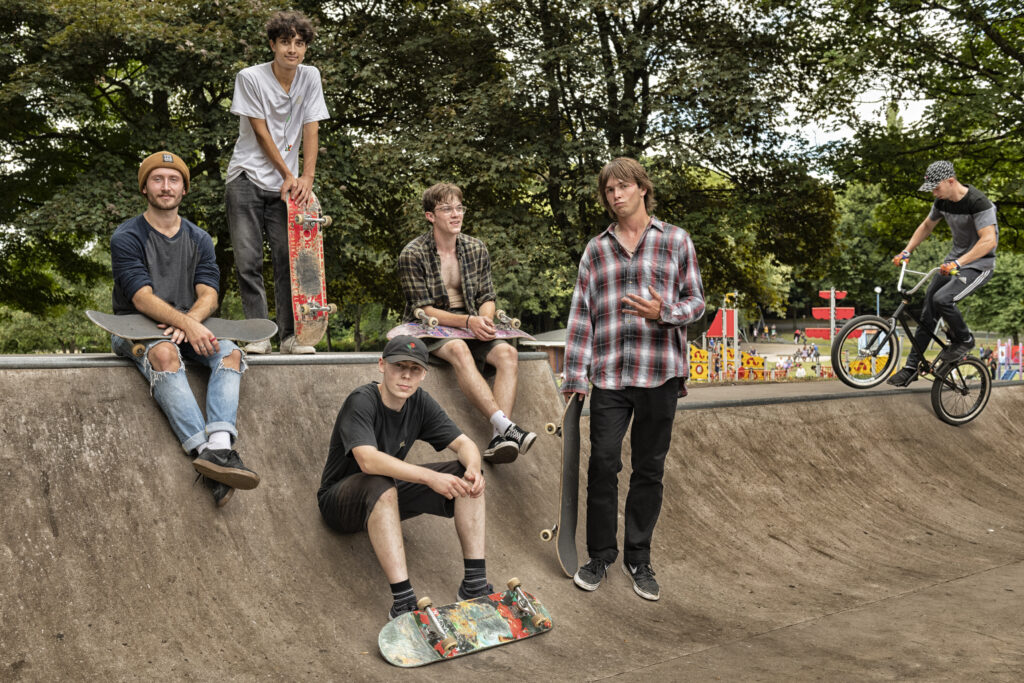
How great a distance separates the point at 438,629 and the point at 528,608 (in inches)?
20.5

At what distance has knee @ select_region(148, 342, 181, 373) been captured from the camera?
4156 mm

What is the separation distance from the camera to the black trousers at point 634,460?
4531mm

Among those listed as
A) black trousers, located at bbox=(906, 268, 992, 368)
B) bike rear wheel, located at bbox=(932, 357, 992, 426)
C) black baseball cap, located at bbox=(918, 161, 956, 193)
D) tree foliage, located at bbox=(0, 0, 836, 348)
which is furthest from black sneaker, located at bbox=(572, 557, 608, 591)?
tree foliage, located at bbox=(0, 0, 836, 348)

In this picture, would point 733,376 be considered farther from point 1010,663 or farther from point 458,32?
point 1010,663

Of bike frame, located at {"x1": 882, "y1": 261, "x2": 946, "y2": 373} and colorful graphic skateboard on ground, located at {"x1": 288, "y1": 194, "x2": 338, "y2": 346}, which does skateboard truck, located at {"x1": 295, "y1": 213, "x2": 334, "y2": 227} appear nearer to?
colorful graphic skateboard on ground, located at {"x1": 288, "y1": 194, "x2": 338, "y2": 346}

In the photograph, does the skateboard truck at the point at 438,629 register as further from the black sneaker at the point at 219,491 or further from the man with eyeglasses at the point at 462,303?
the man with eyeglasses at the point at 462,303

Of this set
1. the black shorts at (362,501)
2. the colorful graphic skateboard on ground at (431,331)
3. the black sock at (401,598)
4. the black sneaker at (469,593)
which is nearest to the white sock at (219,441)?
the black shorts at (362,501)

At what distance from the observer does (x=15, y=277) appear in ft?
61.8

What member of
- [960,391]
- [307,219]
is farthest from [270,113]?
[960,391]

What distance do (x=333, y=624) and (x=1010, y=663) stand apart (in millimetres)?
2910

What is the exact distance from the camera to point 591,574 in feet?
15.0

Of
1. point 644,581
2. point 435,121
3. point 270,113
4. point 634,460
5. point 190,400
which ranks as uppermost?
point 435,121

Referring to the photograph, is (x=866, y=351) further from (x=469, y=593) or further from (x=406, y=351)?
(x=406, y=351)

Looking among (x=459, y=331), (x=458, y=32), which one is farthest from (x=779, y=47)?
(x=459, y=331)
